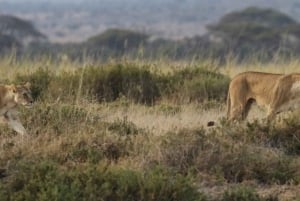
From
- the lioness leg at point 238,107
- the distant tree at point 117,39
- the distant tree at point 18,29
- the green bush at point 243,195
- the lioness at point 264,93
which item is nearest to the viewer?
the green bush at point 243,195

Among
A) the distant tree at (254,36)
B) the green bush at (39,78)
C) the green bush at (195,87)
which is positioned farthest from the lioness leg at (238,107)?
the distant tree at (254,36)

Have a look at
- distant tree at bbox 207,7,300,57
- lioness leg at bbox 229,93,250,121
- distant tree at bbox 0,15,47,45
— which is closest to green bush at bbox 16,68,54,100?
lioness leg at bbox 229,93,250,121

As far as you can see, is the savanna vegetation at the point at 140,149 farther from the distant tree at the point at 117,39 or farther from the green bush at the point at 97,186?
the distant tree at the point at 117,39

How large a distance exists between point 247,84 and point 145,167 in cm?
344

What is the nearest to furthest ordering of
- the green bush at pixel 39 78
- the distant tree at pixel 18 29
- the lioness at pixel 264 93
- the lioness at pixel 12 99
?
the lioness at pixel 12 99, the lioness at pixel 264 93, the green bush at pixel 39 78, the distant tree at pixel 18 29

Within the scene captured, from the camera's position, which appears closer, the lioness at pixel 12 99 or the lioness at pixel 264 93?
the lioness at pixel 12 99

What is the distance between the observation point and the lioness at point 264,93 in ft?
43.1

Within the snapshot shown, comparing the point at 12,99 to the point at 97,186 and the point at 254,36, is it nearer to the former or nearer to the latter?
the point at 97,186

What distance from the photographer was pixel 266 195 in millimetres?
9914

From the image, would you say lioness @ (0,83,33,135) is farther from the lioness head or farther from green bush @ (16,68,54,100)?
green bush @ (16,68,54,100)

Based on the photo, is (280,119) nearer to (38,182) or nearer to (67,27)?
(38,182)

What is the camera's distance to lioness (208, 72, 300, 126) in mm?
13133

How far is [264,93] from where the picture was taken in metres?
13.2

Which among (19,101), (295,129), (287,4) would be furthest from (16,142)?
(287,4)
